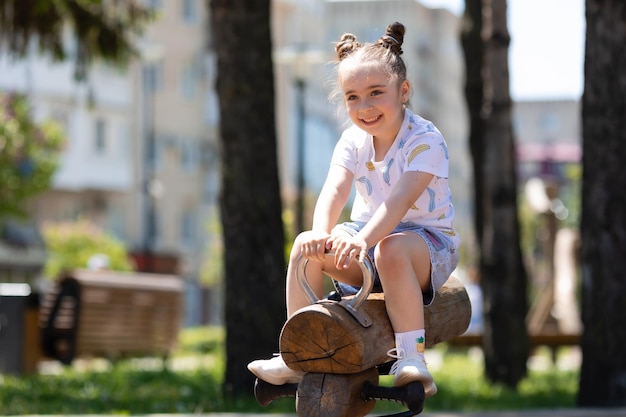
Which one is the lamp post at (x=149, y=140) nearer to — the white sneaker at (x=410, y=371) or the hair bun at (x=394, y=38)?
the hair bun at (x=394, y=38)

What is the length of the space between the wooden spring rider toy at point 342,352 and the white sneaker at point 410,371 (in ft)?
0.11

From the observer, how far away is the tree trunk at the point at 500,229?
47.1 ft

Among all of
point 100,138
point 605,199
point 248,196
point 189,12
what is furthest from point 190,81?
point 605,199

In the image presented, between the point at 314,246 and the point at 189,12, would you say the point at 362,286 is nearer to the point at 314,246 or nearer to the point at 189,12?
the point at 314,246

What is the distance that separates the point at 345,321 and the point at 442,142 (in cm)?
94

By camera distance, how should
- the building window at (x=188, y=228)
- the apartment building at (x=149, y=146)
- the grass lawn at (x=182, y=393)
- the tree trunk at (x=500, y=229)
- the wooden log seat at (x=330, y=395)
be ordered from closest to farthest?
the wooden log seat at (x=330, y=395) < the grass lawn at (x=182, y=393) < the tree trunk at (x=500, y=229) < the apartment building at (x=149, y=146) < the building window at (x=188, y=228)

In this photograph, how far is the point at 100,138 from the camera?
191 ft

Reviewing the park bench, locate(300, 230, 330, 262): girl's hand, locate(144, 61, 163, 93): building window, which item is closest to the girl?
locate(300, 230, 330, 262): girl's hand

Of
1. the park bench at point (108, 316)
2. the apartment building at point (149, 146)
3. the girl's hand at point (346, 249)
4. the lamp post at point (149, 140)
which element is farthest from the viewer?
the apartment building at point (149, 146)

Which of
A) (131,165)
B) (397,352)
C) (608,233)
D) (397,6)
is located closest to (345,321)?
(397,352)

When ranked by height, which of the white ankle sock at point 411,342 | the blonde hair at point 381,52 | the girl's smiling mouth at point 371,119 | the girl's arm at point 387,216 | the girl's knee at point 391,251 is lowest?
the white ankle sock at point 411,342

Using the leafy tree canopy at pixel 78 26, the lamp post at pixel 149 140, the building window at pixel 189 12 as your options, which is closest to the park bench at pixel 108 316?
the leafy tree canopy at pixel 78 26

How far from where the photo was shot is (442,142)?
634 cm

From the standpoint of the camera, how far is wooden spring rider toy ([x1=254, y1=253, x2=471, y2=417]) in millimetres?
5891
